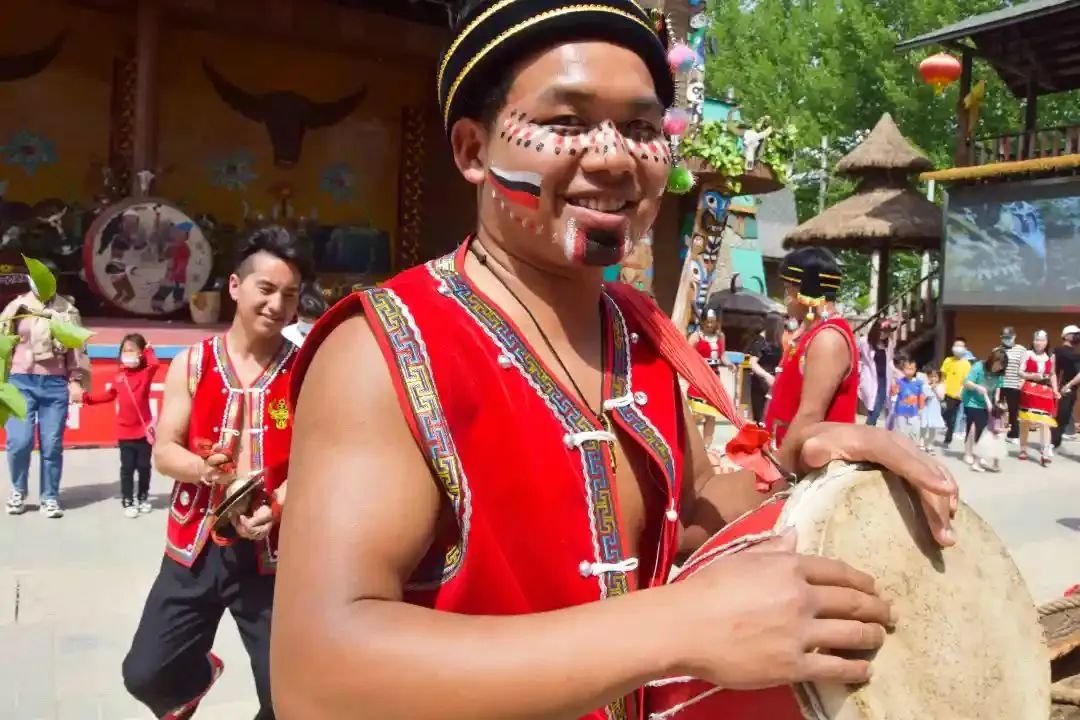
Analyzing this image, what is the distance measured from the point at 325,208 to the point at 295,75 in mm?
1905

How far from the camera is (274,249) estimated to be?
321 cm

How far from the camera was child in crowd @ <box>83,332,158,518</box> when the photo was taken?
6.60m

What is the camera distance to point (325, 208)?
13906mm

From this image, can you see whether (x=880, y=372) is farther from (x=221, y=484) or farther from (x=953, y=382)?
(x=221, y=484)

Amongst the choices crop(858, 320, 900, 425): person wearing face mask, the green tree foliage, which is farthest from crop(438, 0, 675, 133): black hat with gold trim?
the green tree foliage

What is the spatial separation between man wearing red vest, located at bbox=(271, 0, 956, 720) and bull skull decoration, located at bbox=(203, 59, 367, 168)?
1263 cm

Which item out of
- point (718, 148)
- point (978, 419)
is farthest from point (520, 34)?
point (978, 419)

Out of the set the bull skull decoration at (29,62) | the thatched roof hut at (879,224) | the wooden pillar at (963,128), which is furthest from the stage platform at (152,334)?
the wooden pillar at (963,128)

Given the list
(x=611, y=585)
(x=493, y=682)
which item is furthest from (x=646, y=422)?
(x=493, y=682)

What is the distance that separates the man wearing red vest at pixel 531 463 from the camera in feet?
3.34

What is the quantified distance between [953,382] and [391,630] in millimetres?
13130

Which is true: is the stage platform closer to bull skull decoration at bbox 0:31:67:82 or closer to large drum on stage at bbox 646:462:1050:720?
bull skull decoration at bbox 0:31:67:82

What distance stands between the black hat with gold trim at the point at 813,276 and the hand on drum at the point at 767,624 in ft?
11.8

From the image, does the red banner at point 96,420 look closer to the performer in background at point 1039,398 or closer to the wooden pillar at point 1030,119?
the performer in background at point 1039,398
